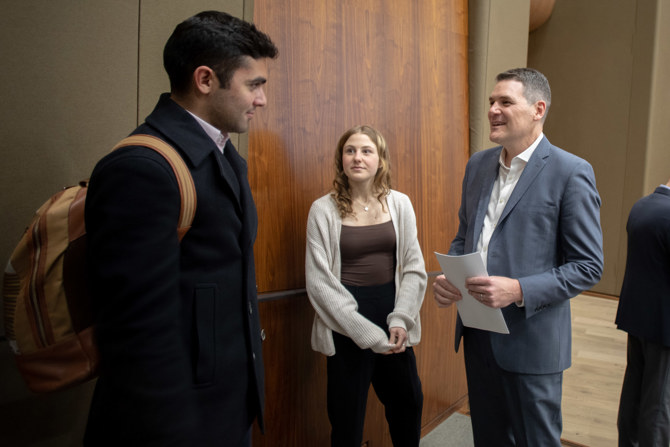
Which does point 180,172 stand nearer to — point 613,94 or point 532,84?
point 532,84

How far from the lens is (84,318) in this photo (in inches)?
42.5

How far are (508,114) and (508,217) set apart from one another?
41 centimetres

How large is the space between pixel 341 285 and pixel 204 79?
4.04 feet

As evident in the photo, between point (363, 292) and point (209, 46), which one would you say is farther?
point (363, 292)

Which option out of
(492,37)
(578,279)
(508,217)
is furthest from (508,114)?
(492,37)

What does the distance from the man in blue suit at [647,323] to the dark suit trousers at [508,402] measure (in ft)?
2.75

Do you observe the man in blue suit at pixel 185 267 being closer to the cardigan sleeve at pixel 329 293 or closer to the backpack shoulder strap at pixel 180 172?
the backpack shoulder strap at pixel 180 172

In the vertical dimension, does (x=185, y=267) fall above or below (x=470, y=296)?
above

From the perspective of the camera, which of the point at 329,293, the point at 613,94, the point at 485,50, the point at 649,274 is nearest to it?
the point at 329,293

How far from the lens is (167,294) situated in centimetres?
97

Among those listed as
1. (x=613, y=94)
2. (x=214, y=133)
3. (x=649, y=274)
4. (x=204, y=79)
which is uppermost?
(x=613, y=94)

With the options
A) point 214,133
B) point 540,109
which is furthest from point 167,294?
point 540,109

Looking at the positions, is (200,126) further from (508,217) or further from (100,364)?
(508,217)

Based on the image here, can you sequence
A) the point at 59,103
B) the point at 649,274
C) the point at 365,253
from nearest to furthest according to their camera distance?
the point at 59,103, the point at 365,253, the point at 649,274
